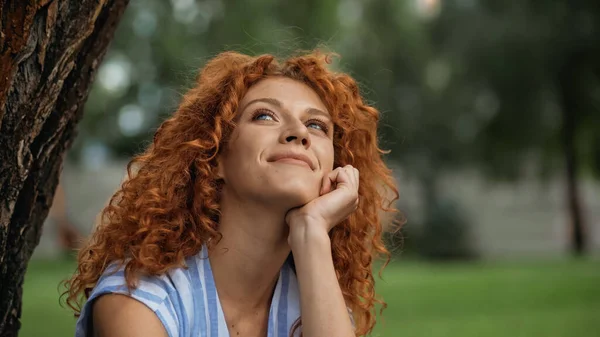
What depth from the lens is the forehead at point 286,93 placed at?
285 cm

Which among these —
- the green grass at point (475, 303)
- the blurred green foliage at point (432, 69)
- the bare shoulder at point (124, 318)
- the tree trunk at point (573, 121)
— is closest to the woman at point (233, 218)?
the bare shoulder at point (124, 318)

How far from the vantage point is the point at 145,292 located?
2.45 metres

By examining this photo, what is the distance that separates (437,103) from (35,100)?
23.1 meters

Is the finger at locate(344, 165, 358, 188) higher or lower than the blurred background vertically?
lower

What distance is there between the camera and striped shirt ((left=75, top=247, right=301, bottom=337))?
8.01 ft

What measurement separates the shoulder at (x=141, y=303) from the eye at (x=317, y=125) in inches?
28.2

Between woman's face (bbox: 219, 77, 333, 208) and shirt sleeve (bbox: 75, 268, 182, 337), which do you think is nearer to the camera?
shirt sleeve (bbox: 75, 268, 182, 337)

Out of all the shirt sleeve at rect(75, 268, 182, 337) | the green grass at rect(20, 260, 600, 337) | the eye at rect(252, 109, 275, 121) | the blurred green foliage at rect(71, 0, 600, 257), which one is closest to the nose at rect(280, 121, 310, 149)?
the eye at rect(252, 109, 275, 121)

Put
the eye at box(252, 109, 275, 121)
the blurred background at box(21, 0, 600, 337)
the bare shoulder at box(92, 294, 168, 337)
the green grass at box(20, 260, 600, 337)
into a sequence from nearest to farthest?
the bare shoulder at box(92, 294, 168, 337)
the eye at box(252, 109, 275, 121)
the green grass at box(20, 260, 600, 337)
the blurred background at box(21, 0, 600, 337)

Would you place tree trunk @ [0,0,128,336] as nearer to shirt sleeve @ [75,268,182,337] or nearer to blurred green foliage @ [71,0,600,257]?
shirt sleeve @ [75,268,182,337]

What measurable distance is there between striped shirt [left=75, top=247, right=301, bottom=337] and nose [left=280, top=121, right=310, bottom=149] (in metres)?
0.48

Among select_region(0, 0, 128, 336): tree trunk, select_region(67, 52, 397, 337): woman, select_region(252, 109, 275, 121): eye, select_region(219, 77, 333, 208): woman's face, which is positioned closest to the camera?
select_region(0, 0, 128, 336): tree trunk

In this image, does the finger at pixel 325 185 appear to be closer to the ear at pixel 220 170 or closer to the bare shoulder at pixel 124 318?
the ear at pixel 220 170

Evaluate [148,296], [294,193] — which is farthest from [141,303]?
[294,193]
